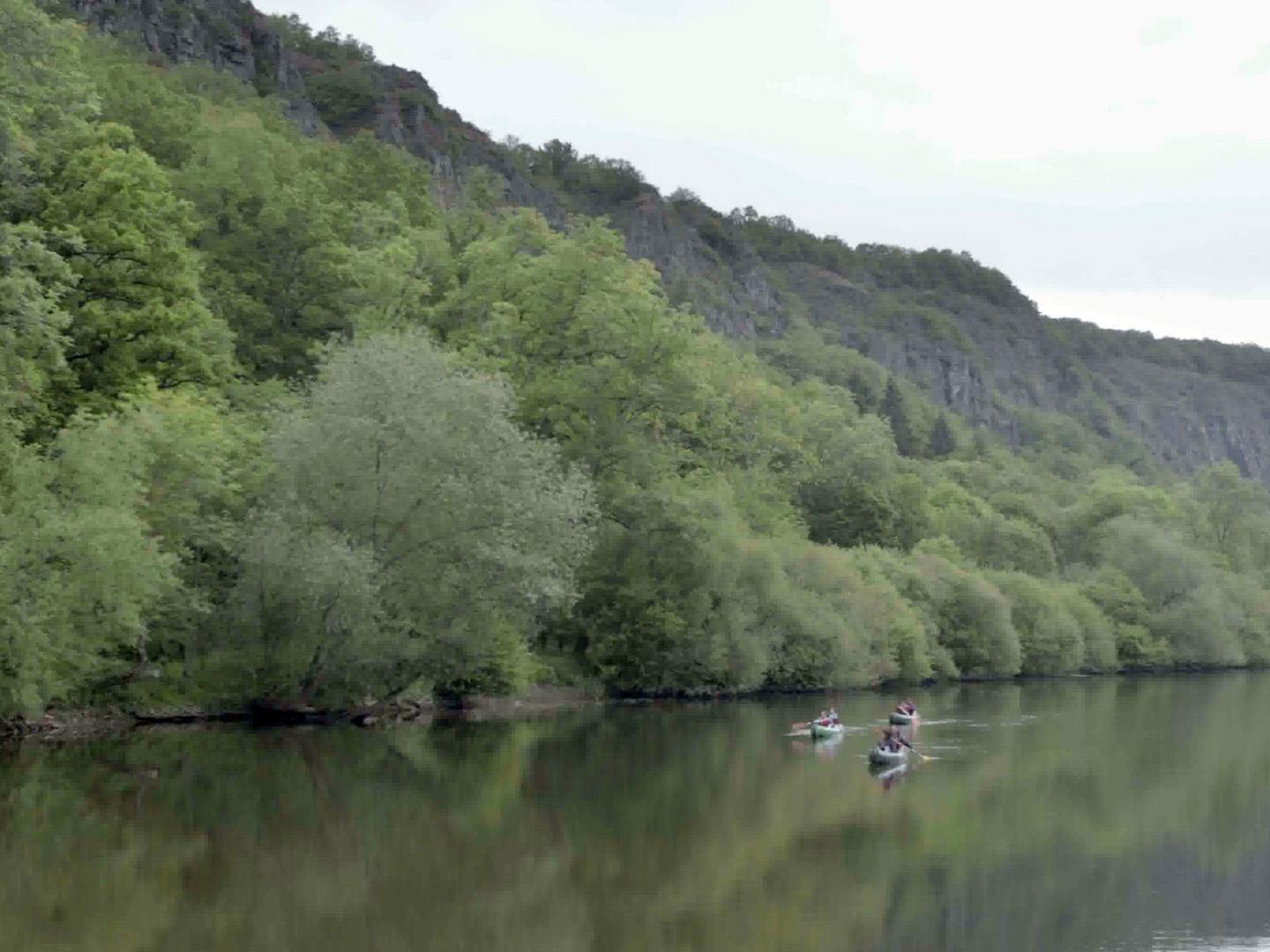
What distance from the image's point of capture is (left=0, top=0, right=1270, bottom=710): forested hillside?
36875 mm

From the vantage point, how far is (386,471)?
146 feet

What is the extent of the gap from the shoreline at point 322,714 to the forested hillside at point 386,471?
0.45 meters

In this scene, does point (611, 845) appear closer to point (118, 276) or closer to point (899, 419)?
point (118, 276)

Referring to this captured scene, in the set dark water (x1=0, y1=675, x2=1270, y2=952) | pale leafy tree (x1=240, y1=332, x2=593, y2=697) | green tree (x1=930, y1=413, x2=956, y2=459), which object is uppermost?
green tree (x1=930, y1=413, x2=956, y2=459)

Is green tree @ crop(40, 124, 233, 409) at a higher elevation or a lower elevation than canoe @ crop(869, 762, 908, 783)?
higher

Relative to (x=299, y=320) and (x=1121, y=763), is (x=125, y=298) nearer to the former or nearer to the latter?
(x=299, y=320)

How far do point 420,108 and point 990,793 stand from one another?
13649cm

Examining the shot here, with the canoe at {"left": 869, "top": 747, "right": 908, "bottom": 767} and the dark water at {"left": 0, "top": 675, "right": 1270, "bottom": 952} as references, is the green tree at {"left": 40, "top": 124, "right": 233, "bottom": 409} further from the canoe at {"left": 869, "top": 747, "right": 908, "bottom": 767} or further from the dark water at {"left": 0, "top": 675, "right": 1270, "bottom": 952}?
the canoe at {"left": 869, "top": 747, "right": 908, "bottom": 767}

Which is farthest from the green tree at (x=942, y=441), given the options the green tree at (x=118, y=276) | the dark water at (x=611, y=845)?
the green tree at (x=118, y=276)

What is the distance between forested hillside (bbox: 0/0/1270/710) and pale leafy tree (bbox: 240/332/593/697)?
3.1 inches

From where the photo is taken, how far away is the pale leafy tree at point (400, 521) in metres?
42.9

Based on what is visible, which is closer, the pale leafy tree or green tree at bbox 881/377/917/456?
the pale leafy tree

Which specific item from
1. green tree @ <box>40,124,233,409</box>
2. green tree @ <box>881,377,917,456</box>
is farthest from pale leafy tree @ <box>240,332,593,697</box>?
green tree @ <box>881,377,917,456</box>

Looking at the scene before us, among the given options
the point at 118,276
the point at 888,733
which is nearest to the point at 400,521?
the point at 118,276
